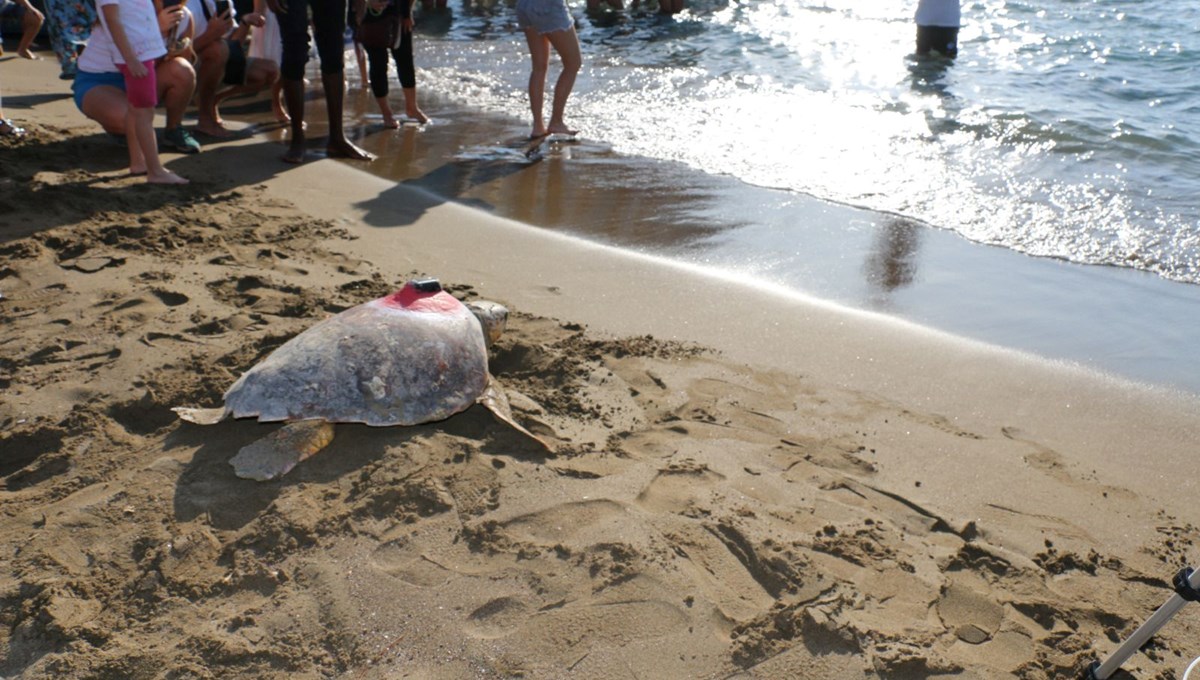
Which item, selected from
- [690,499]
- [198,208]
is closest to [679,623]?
[690,499]

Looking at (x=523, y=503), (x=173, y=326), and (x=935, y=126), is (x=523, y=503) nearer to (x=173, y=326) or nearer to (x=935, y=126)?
(x=173, y=326)

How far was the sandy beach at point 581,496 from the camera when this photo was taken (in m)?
2.22

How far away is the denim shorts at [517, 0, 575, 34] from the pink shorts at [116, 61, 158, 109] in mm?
2493

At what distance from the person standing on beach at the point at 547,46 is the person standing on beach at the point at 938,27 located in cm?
511

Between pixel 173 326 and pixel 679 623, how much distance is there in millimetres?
2263

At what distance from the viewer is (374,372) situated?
296cm

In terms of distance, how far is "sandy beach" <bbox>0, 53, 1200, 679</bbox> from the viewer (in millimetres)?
2219

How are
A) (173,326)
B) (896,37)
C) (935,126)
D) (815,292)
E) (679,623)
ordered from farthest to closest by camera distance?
(896,37), (935,126), (815,292), (173,326), (679,623)

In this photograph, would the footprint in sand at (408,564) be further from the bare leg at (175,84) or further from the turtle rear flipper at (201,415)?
the bare leg at (175,84)

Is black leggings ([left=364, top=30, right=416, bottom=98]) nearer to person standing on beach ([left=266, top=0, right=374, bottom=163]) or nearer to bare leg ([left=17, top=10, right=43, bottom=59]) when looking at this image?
person standing on beach ([left=266, top=0, right=374, bottom=163])

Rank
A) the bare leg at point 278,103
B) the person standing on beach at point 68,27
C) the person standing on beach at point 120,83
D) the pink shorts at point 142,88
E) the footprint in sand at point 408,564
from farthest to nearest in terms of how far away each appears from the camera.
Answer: the bare leg at point 278,103
the person standing on beach at point 68,27
the person standing on beach at point 120,83
the pink shorts at point 142,88
the footprint in sand at point 408,564

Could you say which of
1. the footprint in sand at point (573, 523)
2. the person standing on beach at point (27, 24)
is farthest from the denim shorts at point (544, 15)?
the person standing on beach at point (27, 24)

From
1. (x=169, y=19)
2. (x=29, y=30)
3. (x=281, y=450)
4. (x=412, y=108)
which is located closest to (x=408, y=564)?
(x=281, y=450)

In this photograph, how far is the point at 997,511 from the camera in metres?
2.82
